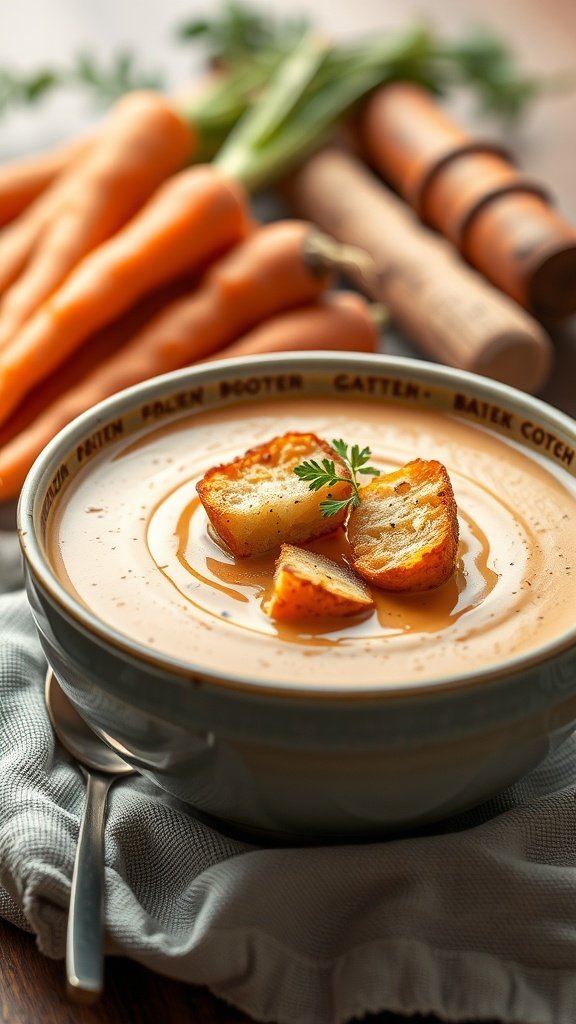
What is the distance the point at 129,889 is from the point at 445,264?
1814mm

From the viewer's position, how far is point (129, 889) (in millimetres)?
1315

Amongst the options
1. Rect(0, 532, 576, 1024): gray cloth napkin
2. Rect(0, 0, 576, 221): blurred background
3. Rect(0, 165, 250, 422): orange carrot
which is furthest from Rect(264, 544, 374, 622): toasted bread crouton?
Rect(0, 0, 576, 221): blurred background

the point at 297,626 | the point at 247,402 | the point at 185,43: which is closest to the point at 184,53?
the point at 185,43

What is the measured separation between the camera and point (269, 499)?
1467mm

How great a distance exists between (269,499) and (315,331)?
1.16m

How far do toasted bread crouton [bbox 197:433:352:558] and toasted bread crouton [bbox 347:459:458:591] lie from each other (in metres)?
0.04

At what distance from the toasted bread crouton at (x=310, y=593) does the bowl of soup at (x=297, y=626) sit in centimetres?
2

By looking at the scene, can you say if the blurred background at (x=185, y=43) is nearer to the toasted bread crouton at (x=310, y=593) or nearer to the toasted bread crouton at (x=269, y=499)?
the toasted bread crouton at (x=269, y=499)

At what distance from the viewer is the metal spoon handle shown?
3.74 ft

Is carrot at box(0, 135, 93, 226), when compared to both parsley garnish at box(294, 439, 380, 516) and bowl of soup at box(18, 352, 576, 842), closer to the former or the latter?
bowl of soup at box(18, 352, 576, 842)

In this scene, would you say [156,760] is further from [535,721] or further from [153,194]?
[153,194]

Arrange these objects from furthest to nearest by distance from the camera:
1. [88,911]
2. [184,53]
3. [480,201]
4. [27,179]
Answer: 1. [184,53]
2. [27,179]
3. [480,201]
4. [88,911]

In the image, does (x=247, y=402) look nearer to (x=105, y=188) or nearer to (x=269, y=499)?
(x=269, y=499)

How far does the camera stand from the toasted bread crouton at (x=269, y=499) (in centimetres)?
145
